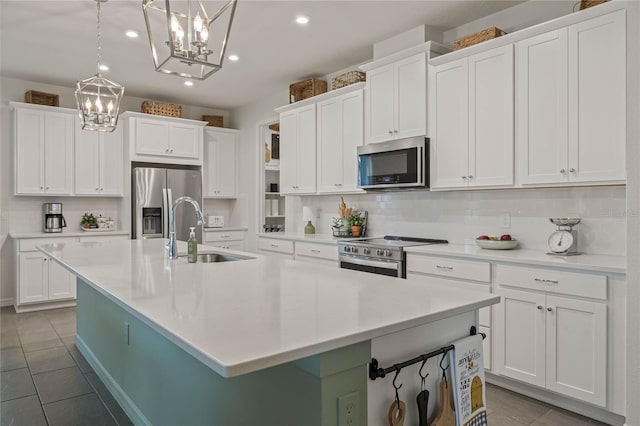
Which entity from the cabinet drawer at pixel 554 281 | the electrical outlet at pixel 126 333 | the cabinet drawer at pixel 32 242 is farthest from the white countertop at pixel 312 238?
the cabinet drawer at pixel 32 242

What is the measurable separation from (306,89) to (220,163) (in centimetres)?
221

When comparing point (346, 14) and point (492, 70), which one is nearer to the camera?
point (492, 70)

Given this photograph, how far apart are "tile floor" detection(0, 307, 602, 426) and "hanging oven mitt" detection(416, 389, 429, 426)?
123 cm

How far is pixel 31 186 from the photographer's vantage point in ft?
16.8

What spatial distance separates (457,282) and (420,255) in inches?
14.8

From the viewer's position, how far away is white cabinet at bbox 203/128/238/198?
6.48 m

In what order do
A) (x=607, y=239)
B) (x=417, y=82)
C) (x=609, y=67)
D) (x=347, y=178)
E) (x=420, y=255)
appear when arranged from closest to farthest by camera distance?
(x=609, y=67) → (x=607, y=239) → (x=420, y=255) → (x=417, y=82) → (x=347, y=178)

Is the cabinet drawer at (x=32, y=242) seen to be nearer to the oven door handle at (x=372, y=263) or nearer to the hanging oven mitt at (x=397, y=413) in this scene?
the oven door handle at (x=372, y=263)

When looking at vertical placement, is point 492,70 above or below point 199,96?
below

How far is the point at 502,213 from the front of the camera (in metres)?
3.39

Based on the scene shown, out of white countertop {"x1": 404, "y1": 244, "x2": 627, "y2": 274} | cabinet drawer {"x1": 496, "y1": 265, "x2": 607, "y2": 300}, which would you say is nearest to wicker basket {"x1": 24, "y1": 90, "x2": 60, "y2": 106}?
white countertop {"x1": 404, "y1": 244, "x2": 627, "y2": 274}

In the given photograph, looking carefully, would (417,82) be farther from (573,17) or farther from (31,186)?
(31,186)

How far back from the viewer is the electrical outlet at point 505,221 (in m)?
3.34

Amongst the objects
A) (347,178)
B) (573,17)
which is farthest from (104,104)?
(573,17)
